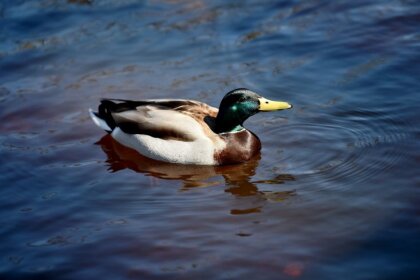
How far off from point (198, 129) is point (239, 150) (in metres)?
0.49

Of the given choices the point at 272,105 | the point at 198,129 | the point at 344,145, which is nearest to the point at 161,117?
the point at 198,129

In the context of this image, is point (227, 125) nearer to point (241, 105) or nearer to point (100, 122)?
point (241, 105)

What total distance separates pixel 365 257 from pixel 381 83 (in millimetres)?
3881

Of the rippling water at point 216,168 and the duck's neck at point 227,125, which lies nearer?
the rippling water at point 216,168

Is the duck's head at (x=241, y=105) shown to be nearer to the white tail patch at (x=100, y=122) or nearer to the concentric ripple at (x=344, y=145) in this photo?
the concentric ripple at (x=344, y=145)

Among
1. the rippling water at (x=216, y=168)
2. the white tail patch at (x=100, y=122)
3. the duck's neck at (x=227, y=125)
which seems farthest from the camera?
the white tail patch at (x=100, y=122)

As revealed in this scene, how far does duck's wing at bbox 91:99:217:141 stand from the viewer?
8.22 meters

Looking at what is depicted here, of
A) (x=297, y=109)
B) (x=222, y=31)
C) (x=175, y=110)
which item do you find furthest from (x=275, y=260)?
(x=222, y=31)

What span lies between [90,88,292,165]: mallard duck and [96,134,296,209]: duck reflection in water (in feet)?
0.27

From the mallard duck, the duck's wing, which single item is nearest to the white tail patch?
the duck's wing

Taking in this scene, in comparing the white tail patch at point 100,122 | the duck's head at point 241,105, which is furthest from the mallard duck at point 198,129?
the white tail patch at point 100,122

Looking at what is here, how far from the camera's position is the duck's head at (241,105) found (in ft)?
26.9

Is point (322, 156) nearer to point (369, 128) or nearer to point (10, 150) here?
point (369, 128)

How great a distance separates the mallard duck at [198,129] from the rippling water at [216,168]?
15cm
